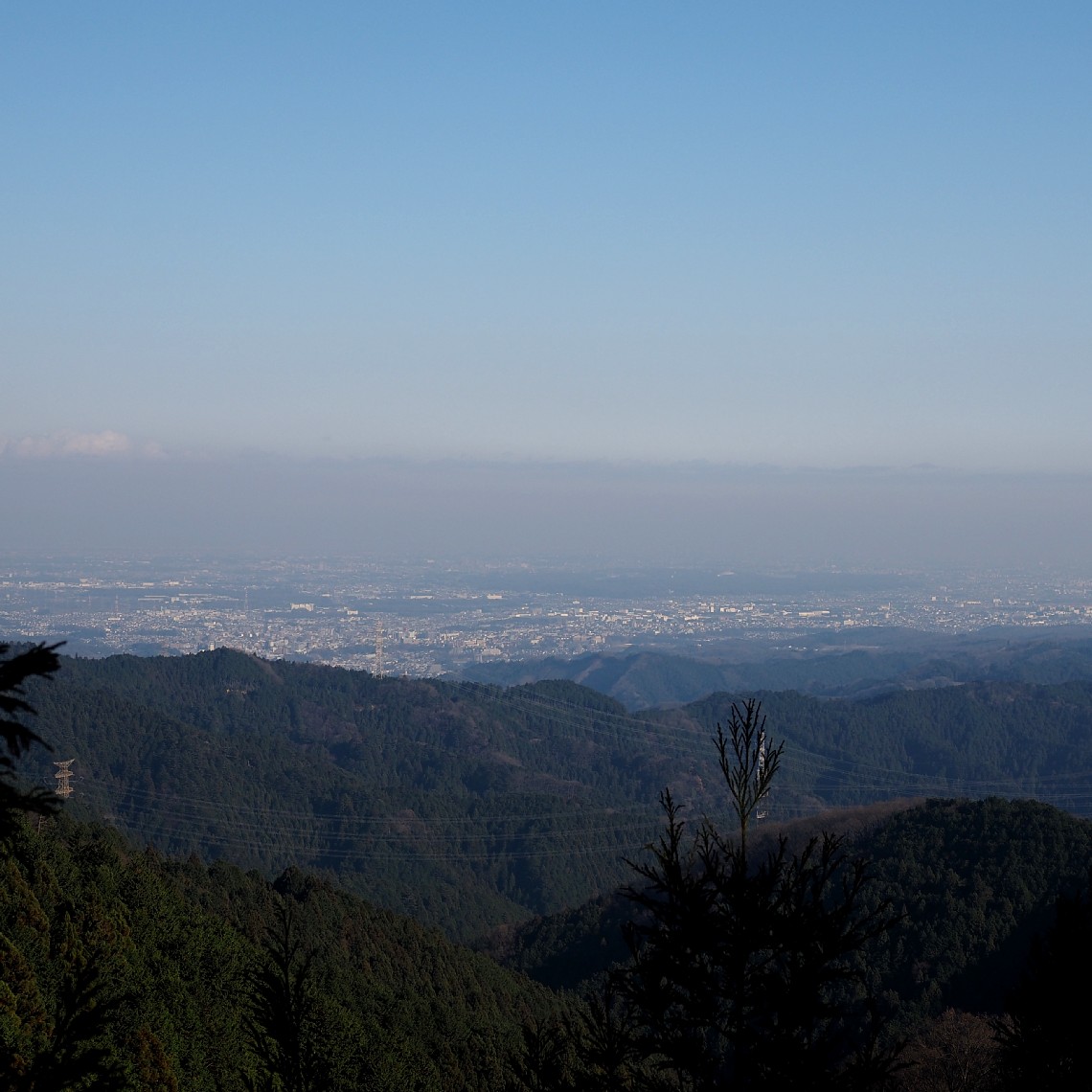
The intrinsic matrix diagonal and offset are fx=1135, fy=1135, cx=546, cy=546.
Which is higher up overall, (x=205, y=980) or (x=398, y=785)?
(x=205, y=980)

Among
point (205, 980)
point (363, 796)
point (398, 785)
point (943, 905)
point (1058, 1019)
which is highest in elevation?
point (1058, 1019)

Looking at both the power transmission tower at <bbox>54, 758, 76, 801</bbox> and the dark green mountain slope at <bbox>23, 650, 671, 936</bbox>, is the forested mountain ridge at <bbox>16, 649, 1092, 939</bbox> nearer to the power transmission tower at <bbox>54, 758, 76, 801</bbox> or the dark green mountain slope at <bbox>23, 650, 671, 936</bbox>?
the dark green mountain slope at <bbox>23, 650, 671, 936</bbox>

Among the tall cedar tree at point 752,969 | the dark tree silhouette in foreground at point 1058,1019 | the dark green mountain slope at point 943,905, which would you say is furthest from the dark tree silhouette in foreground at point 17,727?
the dark green mountain slope at point 943,905

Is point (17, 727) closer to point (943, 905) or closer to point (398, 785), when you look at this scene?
point (943, 905)

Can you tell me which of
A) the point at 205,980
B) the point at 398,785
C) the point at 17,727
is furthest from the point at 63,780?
the point at 17,727


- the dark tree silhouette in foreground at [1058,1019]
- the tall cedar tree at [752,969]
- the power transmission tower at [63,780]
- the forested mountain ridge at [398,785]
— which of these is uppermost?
the tall cedar tree at [752,969]

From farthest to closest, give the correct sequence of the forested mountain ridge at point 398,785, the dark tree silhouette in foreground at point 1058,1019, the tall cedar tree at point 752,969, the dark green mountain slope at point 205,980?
the forested mountain ridge at point 398,785 < the dark green mountain slope at point 205,980 < the dark tree silhouette in foreground at point 1058,1019 < the tall cedar tree at point 752,969

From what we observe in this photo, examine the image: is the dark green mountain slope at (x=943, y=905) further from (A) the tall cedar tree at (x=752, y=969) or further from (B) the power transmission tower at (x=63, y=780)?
(A) the tall cedar tree at (x=752, y=969)

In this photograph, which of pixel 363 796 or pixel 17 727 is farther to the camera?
pixel 363 796

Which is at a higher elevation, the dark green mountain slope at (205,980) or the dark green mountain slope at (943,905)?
the dark green mountain slope at (205,980)

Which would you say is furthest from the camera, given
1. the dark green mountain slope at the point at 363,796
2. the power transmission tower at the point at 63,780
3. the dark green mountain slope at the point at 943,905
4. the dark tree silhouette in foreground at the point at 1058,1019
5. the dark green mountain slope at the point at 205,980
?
the dark green mountain slope at the point at 363,796

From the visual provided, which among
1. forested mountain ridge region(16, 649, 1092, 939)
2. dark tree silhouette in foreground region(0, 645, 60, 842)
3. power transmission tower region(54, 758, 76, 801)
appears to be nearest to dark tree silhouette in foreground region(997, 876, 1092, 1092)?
dark tree silhouette in foreground region(0, 645, 60, 842)
